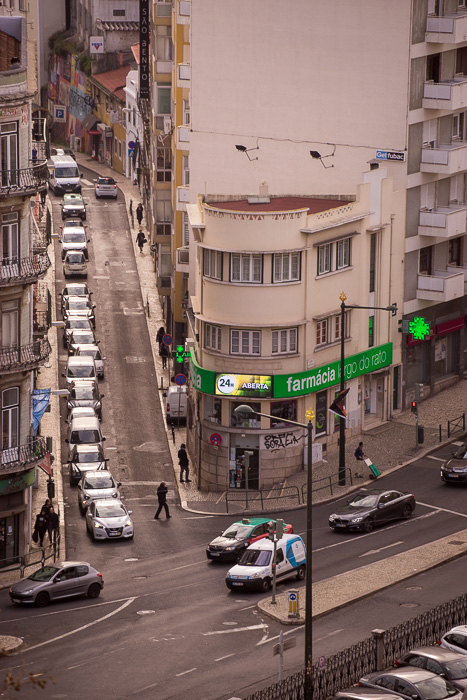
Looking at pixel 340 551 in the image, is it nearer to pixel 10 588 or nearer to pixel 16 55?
pixel 10 588

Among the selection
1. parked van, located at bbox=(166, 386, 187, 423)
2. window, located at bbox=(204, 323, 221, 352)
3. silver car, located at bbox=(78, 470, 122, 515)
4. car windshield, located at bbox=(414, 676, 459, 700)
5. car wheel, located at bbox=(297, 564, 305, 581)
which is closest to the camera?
car windshield, located at bbox=(414, 676, 459, 700)

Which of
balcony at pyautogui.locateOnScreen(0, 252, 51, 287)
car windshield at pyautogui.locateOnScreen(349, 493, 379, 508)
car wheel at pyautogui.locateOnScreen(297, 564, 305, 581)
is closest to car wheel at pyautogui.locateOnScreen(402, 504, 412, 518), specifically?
car windshield at pyautogui.locateOnScreen(349, 493, 379, 508)

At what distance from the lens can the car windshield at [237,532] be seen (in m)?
62.4

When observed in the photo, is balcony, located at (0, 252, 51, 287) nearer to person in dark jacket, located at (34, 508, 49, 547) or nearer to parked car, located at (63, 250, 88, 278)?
person in dark jacket, located at (34, 508, 49, 547)

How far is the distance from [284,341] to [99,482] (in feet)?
36.0

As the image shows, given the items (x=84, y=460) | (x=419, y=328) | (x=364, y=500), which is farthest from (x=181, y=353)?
(x=364, y=500)

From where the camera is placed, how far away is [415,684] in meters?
41.8

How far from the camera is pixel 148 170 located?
378ft

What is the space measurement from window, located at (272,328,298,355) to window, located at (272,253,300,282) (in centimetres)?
246

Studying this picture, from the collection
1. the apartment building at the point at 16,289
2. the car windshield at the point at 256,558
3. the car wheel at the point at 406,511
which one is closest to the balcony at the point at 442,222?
the car wheel at the point at 406,511

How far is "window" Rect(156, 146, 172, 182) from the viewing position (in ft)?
320

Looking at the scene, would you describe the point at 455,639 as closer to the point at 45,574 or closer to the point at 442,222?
the point at 45,574

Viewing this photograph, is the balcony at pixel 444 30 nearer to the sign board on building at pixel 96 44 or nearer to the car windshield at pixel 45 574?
the car windshield at pixel 45 574

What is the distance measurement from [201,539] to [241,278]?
13146mm
